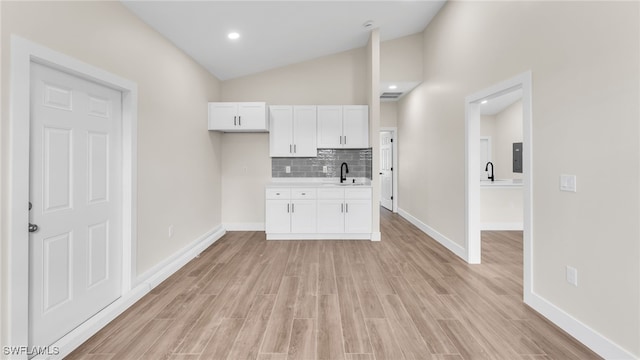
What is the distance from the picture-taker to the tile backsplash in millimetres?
5449

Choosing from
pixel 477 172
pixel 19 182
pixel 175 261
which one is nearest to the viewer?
pixel 19 182

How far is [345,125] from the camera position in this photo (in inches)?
202

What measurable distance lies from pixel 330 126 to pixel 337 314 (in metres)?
3.38

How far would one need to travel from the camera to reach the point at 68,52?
2113 millimetres

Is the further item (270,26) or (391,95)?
(391,95)

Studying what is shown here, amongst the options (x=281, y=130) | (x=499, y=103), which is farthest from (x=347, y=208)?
(x=499, y=103)

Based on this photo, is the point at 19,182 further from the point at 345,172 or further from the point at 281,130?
the point at 345,172

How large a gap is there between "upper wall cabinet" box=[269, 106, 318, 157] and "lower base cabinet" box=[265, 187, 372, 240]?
0.75 metres

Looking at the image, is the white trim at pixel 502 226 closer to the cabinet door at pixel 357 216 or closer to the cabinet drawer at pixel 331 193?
the cabinet door at pixel 357 216

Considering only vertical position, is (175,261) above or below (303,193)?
below

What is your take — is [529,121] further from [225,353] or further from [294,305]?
[225,353]

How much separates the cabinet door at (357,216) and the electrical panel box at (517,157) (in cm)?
385

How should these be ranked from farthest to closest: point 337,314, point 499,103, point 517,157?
1. point 499,103
2. point 517,157
3. point 337,314

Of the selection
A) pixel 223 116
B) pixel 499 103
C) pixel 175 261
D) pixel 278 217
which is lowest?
pixel 175 261
